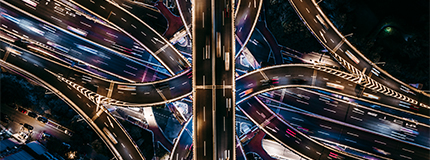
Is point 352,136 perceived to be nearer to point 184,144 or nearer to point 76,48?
point 184,144

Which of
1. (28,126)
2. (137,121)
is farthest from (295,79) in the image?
(28,126)

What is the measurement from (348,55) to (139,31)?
54041 millimetres

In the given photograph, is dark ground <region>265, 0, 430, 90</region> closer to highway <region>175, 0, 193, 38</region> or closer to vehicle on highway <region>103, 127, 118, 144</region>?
highway <region>175, 0, 193, 38</region>

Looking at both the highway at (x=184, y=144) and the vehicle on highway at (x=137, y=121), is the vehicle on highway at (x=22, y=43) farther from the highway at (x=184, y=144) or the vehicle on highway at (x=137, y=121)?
the highway at (x=184, y=144)

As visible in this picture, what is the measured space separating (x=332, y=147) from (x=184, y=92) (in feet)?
137

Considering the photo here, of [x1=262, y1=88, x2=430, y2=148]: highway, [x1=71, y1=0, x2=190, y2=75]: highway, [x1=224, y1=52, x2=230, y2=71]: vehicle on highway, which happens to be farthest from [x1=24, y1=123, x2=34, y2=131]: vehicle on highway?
[x1=262, y1=88, x2=430, y2=148]: highway

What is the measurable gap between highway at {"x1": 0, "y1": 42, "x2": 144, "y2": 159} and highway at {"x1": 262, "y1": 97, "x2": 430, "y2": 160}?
35131 millimetres

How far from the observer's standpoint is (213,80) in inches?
1597

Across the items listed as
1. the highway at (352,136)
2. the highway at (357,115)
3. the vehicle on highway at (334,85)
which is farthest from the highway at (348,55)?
the highway at (352,136)

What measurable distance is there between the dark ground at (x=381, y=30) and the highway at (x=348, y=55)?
169 centimetres

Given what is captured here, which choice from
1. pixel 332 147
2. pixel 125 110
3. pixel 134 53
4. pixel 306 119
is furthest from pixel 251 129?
pixel 134 53

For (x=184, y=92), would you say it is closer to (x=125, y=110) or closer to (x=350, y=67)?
(x=125, y=110)

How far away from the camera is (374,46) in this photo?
46.6 meters

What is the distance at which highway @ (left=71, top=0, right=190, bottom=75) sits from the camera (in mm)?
46906
